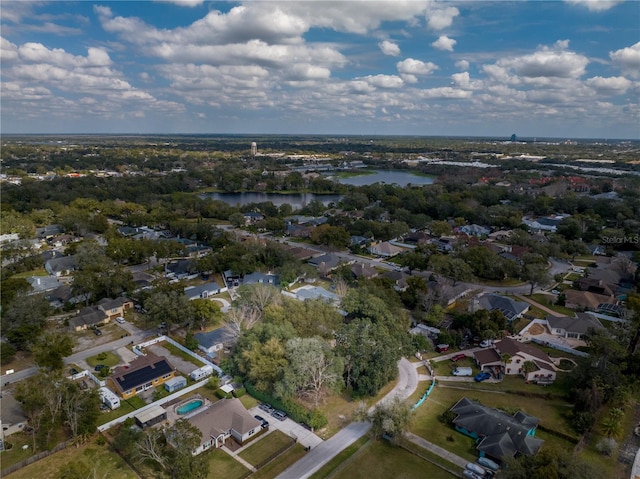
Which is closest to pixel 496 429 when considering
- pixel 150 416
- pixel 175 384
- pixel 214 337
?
pixel 150 416

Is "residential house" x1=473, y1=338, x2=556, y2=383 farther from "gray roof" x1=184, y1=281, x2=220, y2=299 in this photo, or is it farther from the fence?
the fence

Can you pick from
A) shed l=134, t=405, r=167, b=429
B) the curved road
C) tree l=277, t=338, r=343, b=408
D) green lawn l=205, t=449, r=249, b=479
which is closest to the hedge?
tree l=277, t=338, r=343, b=408

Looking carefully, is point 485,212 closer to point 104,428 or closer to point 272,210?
point 272,210

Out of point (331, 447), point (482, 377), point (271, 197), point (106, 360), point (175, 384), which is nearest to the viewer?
point (331, 447)

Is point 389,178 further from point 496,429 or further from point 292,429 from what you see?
point 292,429

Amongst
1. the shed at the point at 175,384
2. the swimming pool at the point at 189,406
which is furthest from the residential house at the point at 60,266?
the swimming pool at the point at 189,406

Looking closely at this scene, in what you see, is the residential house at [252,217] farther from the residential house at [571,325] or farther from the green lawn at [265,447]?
the green lawn at [265,447]
